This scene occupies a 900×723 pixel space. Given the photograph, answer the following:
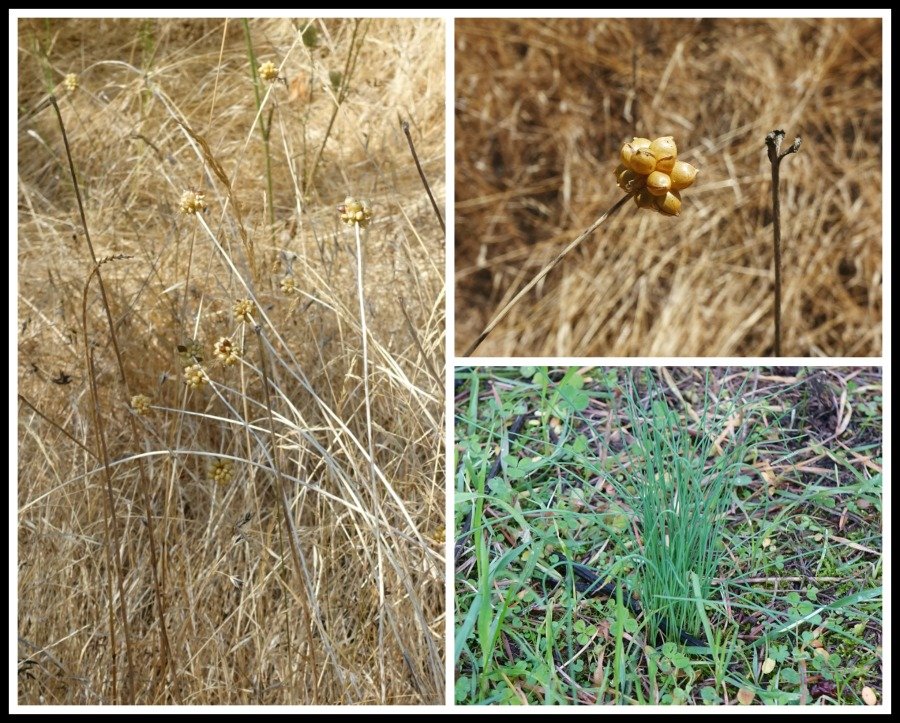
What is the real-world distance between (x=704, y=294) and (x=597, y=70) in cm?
81

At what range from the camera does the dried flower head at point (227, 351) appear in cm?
153

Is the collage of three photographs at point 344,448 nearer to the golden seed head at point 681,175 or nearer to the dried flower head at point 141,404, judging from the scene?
the dried flower head at point 141,404

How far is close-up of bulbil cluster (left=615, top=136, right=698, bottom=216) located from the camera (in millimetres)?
1081

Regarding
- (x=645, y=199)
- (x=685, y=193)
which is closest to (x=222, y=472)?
(x=645, y=199)

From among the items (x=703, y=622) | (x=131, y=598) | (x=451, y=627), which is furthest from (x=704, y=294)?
(x=131, y=598)

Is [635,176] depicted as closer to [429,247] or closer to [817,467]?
[429,247]

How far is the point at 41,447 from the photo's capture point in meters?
1.62

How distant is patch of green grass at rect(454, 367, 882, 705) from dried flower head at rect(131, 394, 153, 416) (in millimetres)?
579

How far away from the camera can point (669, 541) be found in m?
1.55

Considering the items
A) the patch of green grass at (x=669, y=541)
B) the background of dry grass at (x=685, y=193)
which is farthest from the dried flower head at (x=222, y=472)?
the background of dry grass at (x=685, y=193)

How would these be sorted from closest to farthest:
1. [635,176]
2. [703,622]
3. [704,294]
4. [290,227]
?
[635,176] → [703,622] → [290,227] → [704,294]

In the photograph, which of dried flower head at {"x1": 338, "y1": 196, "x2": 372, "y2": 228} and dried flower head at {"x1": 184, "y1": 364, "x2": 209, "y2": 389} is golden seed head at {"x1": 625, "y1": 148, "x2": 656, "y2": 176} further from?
dried flower head at {"x1": 184, "y1": 364, "x2": 209, "y2": 389}

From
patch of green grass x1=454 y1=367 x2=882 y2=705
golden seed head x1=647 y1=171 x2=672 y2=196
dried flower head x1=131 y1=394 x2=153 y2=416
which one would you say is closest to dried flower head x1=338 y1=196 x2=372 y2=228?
patch of green grass x1=454 y1=367 x2=882 y2=705

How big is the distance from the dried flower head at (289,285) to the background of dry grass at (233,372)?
2 cm
